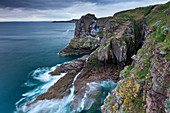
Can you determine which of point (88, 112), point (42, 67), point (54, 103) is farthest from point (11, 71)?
point (88, 112)

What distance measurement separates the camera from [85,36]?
65688mm

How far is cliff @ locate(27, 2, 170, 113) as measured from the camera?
9.54 metres

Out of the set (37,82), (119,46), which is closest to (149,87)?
(119,46)

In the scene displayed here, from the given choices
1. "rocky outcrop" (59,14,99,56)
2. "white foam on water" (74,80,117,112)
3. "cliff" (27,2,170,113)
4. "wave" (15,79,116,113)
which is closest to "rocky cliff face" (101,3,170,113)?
"cliff" (27,2,170,113)

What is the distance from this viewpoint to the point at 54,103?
2181 centimetres

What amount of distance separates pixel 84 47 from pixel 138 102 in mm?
50142

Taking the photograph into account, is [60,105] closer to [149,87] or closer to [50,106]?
[50,106]

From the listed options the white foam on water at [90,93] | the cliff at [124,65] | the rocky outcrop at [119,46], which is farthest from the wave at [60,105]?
the rocky outcrop at [119,46]

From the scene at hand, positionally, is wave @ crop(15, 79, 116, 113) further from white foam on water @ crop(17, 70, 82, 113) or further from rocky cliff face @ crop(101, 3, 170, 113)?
rocky cliff face @ crop(101, 3, 170, 113)

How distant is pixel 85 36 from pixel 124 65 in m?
38.2

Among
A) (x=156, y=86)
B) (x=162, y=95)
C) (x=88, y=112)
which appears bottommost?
(x=88, y=112)

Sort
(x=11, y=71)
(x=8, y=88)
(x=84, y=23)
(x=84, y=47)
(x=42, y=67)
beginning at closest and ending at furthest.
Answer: (x=8, y=88), (x=11, y=71), (x=42, y=67), (x=84, y=47), (x=84, y=23)

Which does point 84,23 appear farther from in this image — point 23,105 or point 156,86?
point 156,86

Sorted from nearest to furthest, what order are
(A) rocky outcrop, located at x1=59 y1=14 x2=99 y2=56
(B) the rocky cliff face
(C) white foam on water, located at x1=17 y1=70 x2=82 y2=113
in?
1. (B) the rocky cliff face
2. (C) white foam on water, located at x1=17 y1=70 x2=82 y2=113
3. (A) rocky outcrop, located at x1=59 y1=14 x2=99 y2=56
